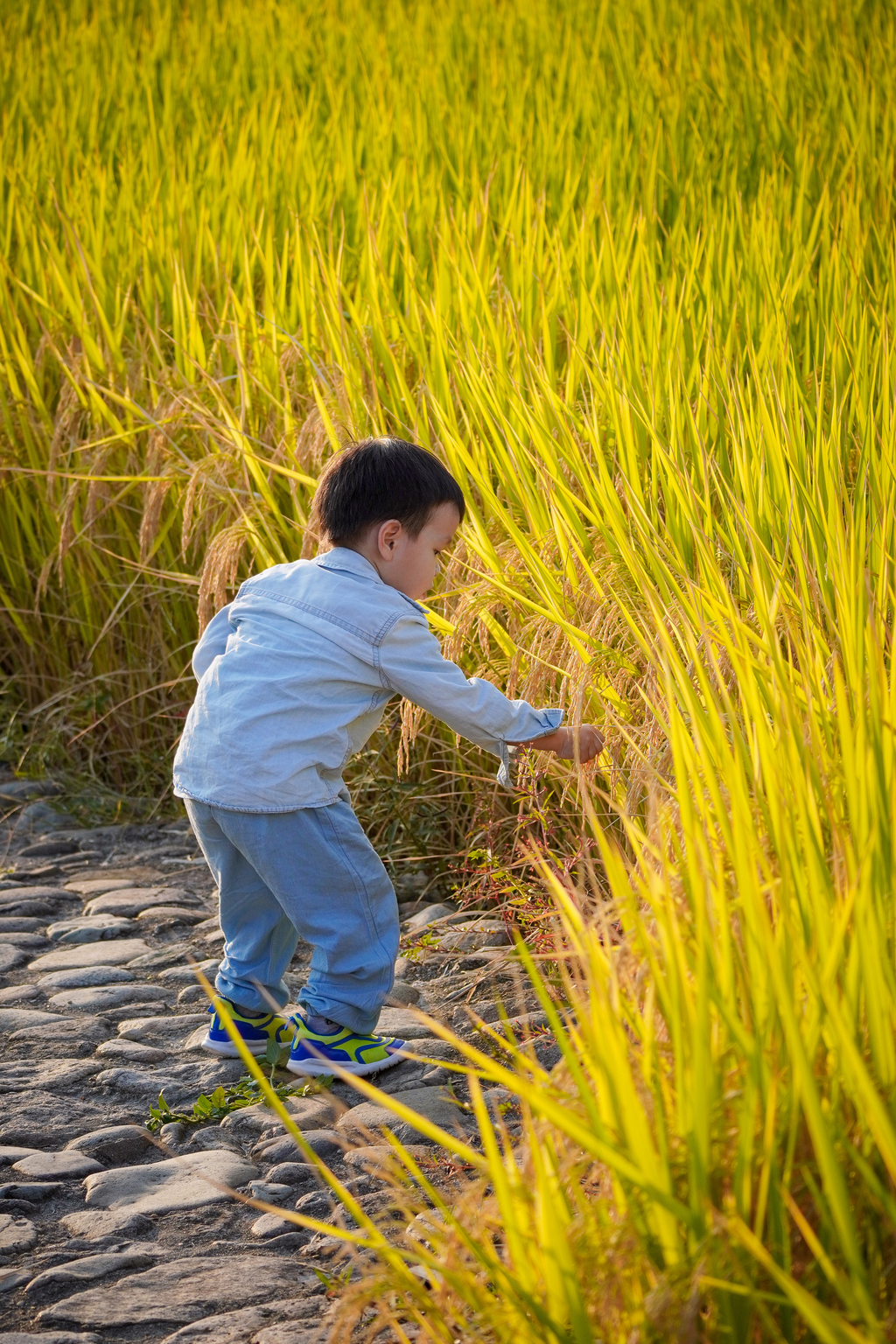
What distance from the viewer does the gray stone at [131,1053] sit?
2.04m

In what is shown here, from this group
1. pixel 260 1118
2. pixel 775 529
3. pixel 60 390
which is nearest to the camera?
pixel 260 1118

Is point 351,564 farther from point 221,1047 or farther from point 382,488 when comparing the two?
point 221,1047

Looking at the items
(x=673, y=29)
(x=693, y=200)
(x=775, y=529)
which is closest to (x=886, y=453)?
(x=775, y=529)

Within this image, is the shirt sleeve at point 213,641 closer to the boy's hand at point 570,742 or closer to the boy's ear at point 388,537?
the boy's ear at point 388,537

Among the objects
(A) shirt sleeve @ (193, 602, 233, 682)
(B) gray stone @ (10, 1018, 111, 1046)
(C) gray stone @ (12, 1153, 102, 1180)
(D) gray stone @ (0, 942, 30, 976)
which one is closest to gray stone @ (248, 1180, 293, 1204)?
(C) gray stone @ (12, 1153, 102, 1180)

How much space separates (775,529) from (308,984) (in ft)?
3.23

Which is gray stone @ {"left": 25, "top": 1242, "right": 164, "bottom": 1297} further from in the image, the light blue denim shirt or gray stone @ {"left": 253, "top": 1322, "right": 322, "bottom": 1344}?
the light blue denim shirt

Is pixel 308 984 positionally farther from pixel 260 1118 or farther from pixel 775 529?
pixel 775 529

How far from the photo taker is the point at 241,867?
207 cm

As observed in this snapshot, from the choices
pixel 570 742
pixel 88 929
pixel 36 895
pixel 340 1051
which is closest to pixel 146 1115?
pixel 340 1051

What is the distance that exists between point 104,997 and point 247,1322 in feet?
3.22

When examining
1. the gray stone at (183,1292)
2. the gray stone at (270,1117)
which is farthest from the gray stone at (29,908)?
the gray stone at (183,1292)

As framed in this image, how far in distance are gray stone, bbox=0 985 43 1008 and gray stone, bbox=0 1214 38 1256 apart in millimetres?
703

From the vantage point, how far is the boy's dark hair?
1942 mm
